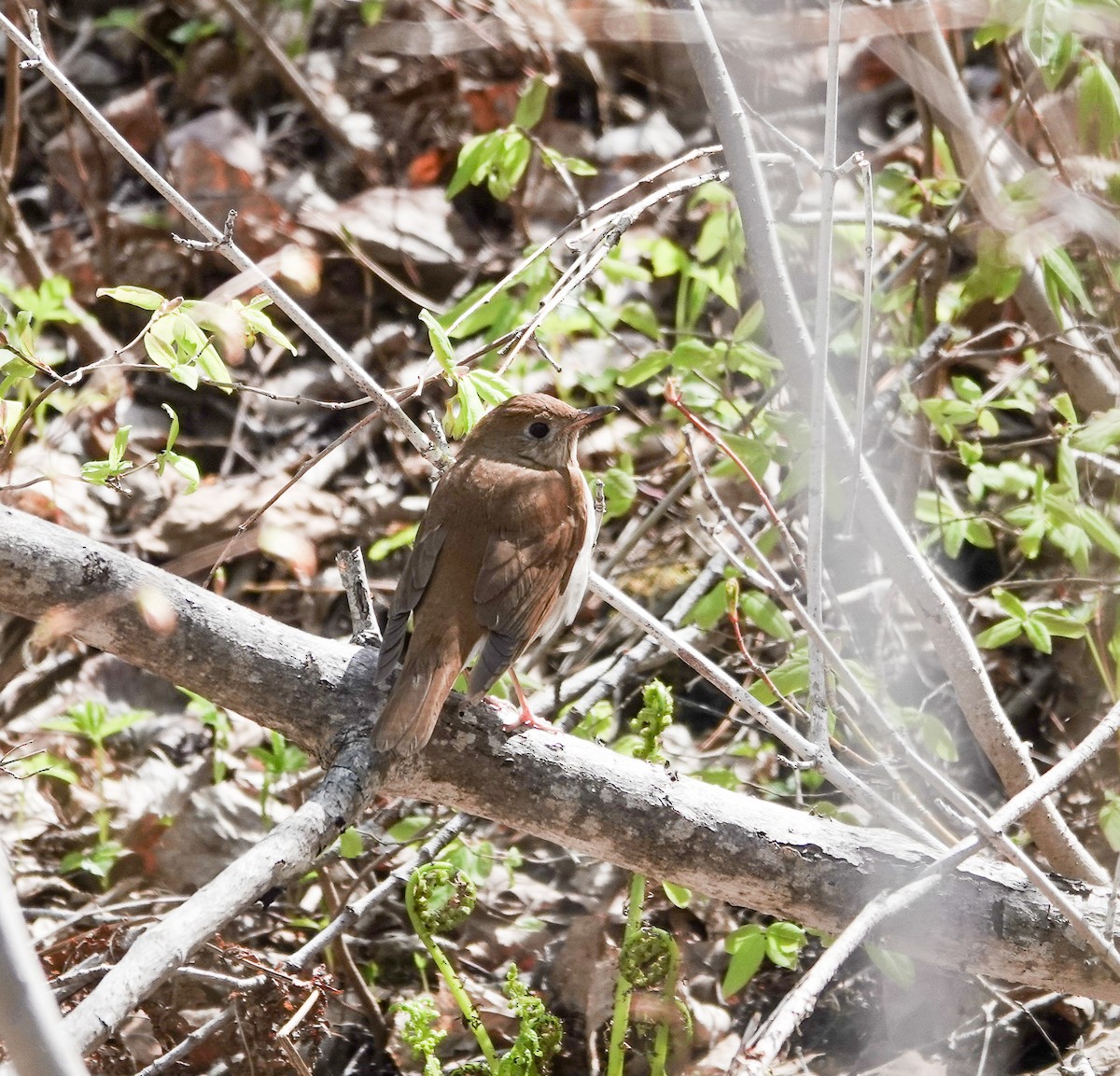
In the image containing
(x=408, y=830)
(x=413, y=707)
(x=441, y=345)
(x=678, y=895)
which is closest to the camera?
(x=441, y=345)

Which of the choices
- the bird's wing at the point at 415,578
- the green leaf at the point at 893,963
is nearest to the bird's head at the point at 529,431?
the bird's wing at the point at 415,578

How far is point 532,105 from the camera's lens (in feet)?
12.6

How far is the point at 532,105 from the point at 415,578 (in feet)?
5.08

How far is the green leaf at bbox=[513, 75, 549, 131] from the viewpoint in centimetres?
381

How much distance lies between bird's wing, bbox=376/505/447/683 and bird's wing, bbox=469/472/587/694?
14 centimetres

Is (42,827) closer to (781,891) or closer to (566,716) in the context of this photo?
(566,716)

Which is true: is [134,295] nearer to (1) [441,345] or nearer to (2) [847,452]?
(1) [441,345]

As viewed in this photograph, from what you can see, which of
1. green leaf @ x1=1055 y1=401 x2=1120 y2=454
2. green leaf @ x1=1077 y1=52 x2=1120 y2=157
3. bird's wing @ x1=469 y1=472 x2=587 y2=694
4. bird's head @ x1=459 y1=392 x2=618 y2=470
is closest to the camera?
green leaf @ x1=1077 y1=52 x2=1120 y2=157

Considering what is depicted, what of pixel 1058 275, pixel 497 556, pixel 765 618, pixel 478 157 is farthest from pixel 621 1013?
pixel 478 157

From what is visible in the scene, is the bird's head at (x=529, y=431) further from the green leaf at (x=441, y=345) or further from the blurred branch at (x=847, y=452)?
the green leaf at (x=441, y=345)

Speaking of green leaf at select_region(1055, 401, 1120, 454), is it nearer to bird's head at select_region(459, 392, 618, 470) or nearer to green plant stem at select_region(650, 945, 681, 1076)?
bird's head at select_region(459, 392, 618, 470)

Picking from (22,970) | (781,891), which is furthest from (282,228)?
(22,970)

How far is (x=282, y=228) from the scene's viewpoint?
6219 mm

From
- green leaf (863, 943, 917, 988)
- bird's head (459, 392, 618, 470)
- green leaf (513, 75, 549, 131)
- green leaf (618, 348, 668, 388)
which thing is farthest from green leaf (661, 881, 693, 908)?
green leaf (513, 75, 549, 131)
